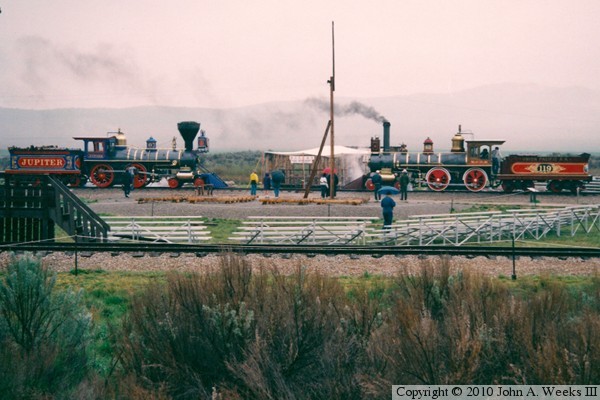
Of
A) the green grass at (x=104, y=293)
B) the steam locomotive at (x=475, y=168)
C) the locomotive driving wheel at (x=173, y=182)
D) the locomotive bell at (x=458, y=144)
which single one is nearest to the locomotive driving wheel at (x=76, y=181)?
the locomotive driving wheel at (x=173, y=182)

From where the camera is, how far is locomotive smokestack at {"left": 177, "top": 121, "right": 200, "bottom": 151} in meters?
34.8

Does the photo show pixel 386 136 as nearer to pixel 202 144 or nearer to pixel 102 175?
pixel 202 144

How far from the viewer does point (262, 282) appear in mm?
7922

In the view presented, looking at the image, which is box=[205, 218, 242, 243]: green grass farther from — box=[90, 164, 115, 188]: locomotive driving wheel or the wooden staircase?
box=[90, 164, 115, 188]: locomotive driving wheel

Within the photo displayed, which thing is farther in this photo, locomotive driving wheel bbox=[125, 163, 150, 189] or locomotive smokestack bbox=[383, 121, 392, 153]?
locomotive smokestack bbox=[383, 121, 392, 153]

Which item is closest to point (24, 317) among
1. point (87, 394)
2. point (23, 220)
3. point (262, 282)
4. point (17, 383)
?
point (17, 383)

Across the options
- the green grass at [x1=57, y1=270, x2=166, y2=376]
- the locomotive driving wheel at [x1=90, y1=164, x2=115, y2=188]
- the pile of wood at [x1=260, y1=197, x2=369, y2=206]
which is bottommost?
the green grass at [x1=57, y1=270, x2=166, y2=376]

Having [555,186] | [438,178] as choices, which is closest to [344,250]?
[555,186]

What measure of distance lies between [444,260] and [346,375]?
3.54 m

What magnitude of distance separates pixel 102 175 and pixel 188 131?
4871 millimetres

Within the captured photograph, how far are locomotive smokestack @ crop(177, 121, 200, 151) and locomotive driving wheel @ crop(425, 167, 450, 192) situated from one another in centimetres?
1210

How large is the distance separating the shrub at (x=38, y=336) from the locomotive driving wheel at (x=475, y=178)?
2667 centimetres

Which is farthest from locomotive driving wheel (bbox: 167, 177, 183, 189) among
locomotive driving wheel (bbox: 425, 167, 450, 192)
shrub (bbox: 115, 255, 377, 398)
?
shrub (bbox: 115, 255, 377, 398)

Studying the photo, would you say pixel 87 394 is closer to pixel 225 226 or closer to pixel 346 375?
pixel 346 375
